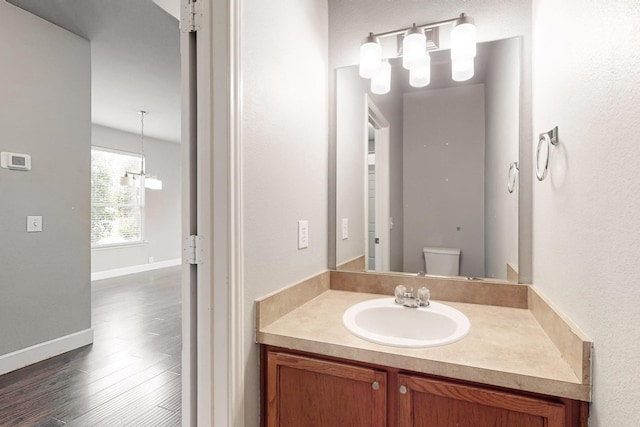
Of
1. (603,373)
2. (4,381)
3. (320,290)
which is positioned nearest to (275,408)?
(320,290)

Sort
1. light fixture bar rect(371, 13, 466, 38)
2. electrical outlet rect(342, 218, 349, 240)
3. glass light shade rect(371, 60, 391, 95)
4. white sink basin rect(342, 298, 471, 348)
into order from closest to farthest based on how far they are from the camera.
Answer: white sink basin rect(342, 298, 471, 348) < light fixture bar rect(371, 13, 466, 38) < glass light shade rect(371, 60, 391, 95) < electrical outlet rect(342, 218, 349, 240)

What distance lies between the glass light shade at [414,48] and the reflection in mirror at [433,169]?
0.12m

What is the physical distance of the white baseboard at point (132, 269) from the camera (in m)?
5.43

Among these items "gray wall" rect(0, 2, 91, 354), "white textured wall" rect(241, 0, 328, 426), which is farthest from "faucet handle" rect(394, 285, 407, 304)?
"gray wall" rect(0, 2, 91, 354)

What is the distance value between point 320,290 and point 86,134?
2.72 metres

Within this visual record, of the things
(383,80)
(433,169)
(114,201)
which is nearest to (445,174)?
(433,169)

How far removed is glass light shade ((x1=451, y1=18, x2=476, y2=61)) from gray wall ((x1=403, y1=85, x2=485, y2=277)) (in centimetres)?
16

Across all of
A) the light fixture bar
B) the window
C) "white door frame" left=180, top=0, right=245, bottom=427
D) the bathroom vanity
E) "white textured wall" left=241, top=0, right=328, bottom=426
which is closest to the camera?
the bathroom vanity

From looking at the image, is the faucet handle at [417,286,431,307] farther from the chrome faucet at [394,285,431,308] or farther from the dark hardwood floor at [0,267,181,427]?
the dark hardwood floor at [0,267,181,427]

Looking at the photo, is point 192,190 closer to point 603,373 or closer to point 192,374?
point 192,374

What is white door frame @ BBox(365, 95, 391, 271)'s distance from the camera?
1.67m

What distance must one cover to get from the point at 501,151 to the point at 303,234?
97 centimetres

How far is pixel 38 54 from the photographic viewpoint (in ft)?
8.28

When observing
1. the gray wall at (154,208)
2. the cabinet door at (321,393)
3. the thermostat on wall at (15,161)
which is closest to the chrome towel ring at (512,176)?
the cabinet door at (321,393)
